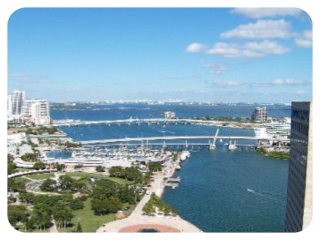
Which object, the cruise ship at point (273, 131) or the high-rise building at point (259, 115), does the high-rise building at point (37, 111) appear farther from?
the cruise ship at point (273, 131)

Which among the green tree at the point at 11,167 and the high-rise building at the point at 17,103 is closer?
the green tree at the point at 11,167

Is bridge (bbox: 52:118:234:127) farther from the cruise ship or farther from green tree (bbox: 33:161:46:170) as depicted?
green tree (bbox: 33:161:46:170)

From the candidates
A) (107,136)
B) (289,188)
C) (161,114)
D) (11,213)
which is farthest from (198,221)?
(161,114)

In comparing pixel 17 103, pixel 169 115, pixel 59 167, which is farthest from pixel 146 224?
pixel 169 115

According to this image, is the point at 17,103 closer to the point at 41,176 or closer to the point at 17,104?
the point at 17,104

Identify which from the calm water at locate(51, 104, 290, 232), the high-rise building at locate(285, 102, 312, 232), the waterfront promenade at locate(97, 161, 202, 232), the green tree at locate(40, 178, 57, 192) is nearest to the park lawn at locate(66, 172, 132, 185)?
the calm water at locate(51, 104, 290, 232)

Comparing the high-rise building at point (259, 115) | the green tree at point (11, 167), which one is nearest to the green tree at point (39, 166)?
the green tree at point (11, 167)
